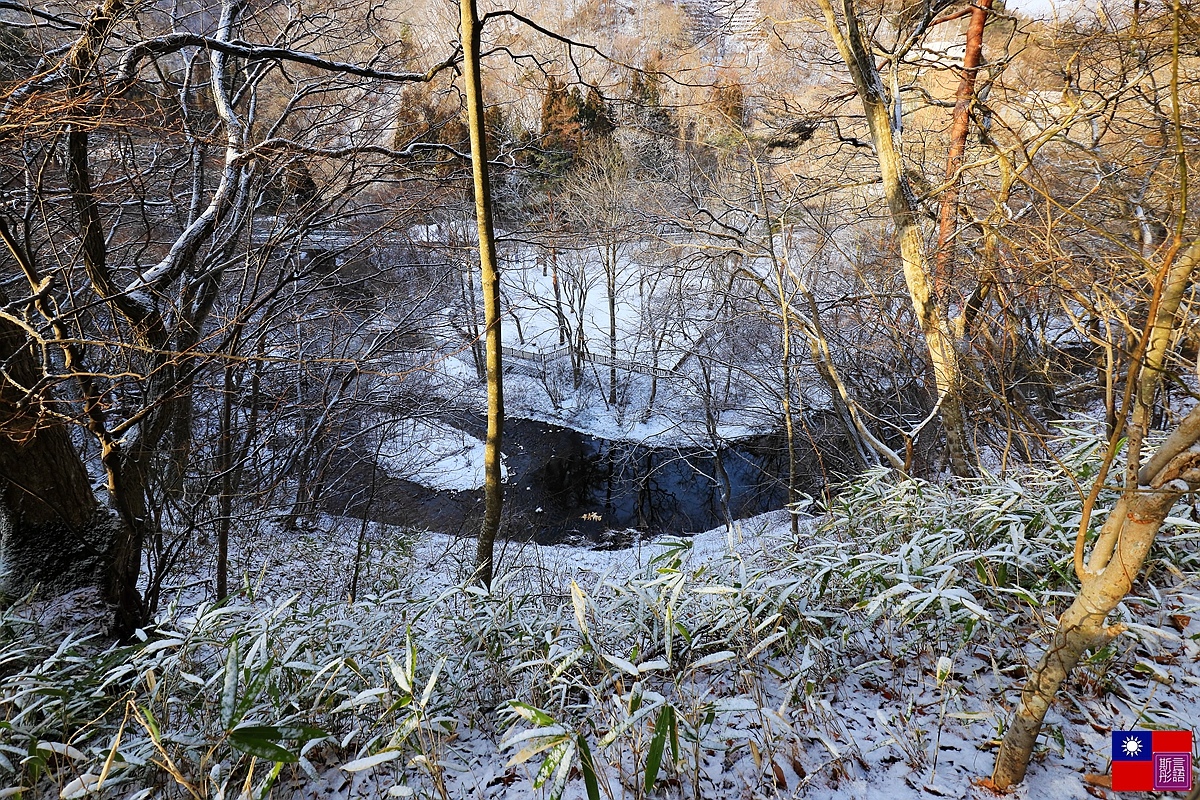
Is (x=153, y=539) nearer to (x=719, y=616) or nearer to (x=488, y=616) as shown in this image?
(x=488, y=616)

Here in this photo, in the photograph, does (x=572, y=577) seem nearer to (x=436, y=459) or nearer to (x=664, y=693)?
(x=664, y=693)

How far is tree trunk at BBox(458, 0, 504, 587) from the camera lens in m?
2.87

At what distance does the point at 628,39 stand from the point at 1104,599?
23.3 m

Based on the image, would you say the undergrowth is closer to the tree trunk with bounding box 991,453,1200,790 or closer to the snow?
the tree trunk with bounding box 991,453,1200,790

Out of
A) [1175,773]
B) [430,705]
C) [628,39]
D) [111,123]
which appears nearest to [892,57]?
[1175,773]

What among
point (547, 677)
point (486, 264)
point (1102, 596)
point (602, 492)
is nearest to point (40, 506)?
point (486, 264)

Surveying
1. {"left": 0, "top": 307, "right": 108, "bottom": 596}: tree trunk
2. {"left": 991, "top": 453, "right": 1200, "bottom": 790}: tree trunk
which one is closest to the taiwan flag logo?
{"left": 991, "top": 453, "right": 1200, "bottom": 790}: tree trunk

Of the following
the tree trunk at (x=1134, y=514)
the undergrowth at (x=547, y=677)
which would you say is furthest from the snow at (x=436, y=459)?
the tree trunk at (x=1134, y=514)

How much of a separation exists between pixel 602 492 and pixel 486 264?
8.97 m

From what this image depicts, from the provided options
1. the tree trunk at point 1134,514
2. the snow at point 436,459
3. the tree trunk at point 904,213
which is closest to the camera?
the tree trunk at point 1134,514

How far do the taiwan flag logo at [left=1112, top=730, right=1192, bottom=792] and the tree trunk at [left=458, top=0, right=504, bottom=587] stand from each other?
256 cm

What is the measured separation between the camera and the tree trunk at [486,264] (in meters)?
2.87

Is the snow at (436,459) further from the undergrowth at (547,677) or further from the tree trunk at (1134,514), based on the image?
the tree trunk at (1134,514)

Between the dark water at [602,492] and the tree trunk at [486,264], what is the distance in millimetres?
5756
